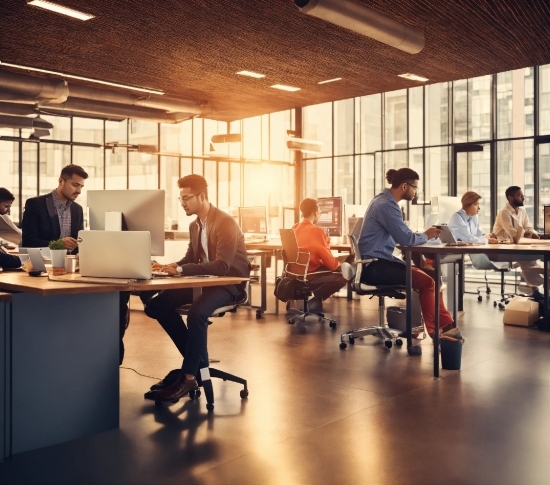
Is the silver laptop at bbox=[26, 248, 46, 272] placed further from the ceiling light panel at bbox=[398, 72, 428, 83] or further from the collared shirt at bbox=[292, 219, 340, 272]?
the ceiling light panel at bbox=[398, 72, 428, 83]

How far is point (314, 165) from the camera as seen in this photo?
1767cm

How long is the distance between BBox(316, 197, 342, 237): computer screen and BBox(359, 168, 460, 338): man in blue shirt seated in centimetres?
333

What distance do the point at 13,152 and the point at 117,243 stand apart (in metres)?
9.98

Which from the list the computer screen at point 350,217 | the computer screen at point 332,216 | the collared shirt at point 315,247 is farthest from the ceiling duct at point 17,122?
the collared shirt at point 315,247

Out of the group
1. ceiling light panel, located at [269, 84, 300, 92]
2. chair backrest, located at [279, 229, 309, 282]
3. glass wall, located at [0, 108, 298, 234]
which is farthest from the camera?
glass wall, located at [0, 108, 298, 234]

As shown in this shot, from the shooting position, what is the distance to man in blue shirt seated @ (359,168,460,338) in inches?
211

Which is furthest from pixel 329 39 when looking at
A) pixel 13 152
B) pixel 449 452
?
pixel 13 152

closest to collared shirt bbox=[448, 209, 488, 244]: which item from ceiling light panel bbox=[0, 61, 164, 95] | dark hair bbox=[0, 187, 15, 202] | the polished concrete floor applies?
the polished concrete floor

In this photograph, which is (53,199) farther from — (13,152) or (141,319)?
A: (13,152)

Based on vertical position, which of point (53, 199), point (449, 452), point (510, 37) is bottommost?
point (449, 452)

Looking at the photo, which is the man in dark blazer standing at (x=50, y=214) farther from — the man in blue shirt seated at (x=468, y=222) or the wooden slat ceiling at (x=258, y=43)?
the man in blue shirt seated at (x=468, y=222)

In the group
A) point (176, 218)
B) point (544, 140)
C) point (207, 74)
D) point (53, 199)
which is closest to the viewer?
point (53, 199)

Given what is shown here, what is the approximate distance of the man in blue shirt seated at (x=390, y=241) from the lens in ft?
17.6

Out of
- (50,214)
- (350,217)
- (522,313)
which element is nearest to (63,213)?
(50,214)
